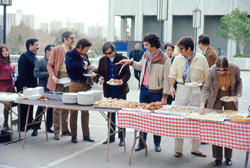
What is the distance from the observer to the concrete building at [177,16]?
36969 millimetres

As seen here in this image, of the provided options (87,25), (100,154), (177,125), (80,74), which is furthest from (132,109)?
(87,25)

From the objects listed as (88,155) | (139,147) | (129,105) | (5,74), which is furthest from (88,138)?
(5,74)

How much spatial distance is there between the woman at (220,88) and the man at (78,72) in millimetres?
2226

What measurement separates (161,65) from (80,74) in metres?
1.49

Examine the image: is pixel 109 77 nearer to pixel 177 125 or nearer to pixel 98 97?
pixel 98 97

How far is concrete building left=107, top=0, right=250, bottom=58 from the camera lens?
37.0m

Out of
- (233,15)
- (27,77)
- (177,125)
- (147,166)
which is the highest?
(233,15)

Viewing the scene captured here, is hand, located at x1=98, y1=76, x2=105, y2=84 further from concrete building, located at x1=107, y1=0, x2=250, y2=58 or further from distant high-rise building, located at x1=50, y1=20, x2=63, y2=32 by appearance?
distant high-rise building, located at x1=50, y1=20, x2=63, y2=32

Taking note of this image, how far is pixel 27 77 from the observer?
689 cm

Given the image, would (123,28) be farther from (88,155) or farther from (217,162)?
(217,162)

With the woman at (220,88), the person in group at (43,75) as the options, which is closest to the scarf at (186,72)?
the woman at (220,88)

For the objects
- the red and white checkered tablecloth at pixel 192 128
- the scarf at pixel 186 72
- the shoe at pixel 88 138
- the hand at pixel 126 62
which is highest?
the hand at pixel 126 62

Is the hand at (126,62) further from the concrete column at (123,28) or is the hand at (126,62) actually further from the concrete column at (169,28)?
the concrete column at (123,28)

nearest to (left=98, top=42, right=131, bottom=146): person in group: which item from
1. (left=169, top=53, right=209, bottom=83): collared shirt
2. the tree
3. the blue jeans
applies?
the blue jeans
